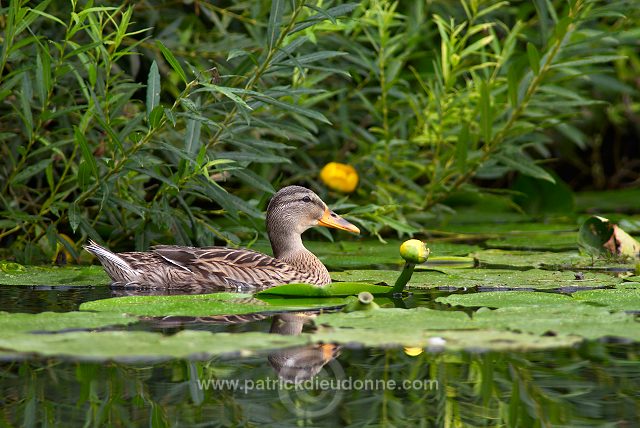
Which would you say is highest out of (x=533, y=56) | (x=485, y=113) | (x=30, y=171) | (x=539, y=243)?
(x=533, y=56)

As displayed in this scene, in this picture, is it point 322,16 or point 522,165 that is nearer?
point 322,16

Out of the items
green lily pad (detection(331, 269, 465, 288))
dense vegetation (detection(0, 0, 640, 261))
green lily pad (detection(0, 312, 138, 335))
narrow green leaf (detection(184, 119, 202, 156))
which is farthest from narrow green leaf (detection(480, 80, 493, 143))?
green lily pad (detection(0, 312, 138, 335))

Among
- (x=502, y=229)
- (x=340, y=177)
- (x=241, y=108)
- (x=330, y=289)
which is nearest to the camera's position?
(x=330, y=289)

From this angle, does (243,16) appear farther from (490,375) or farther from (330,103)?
(490,375)

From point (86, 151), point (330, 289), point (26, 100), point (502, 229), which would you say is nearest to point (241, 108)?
point (86, 151)

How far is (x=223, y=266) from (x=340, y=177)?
2.34m

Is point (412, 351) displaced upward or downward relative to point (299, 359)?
upward

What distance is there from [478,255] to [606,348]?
3236mm

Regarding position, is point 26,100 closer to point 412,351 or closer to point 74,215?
point 74,215

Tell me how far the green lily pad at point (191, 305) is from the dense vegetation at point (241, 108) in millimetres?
976

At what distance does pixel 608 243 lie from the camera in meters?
8.09

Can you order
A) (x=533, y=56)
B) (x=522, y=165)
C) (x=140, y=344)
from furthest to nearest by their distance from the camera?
1. (x=522, y=165)
2. (x=533, y=56)
3. (x=140, y=344)

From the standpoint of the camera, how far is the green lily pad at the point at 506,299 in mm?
6124

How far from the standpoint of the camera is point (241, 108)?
270 inches
